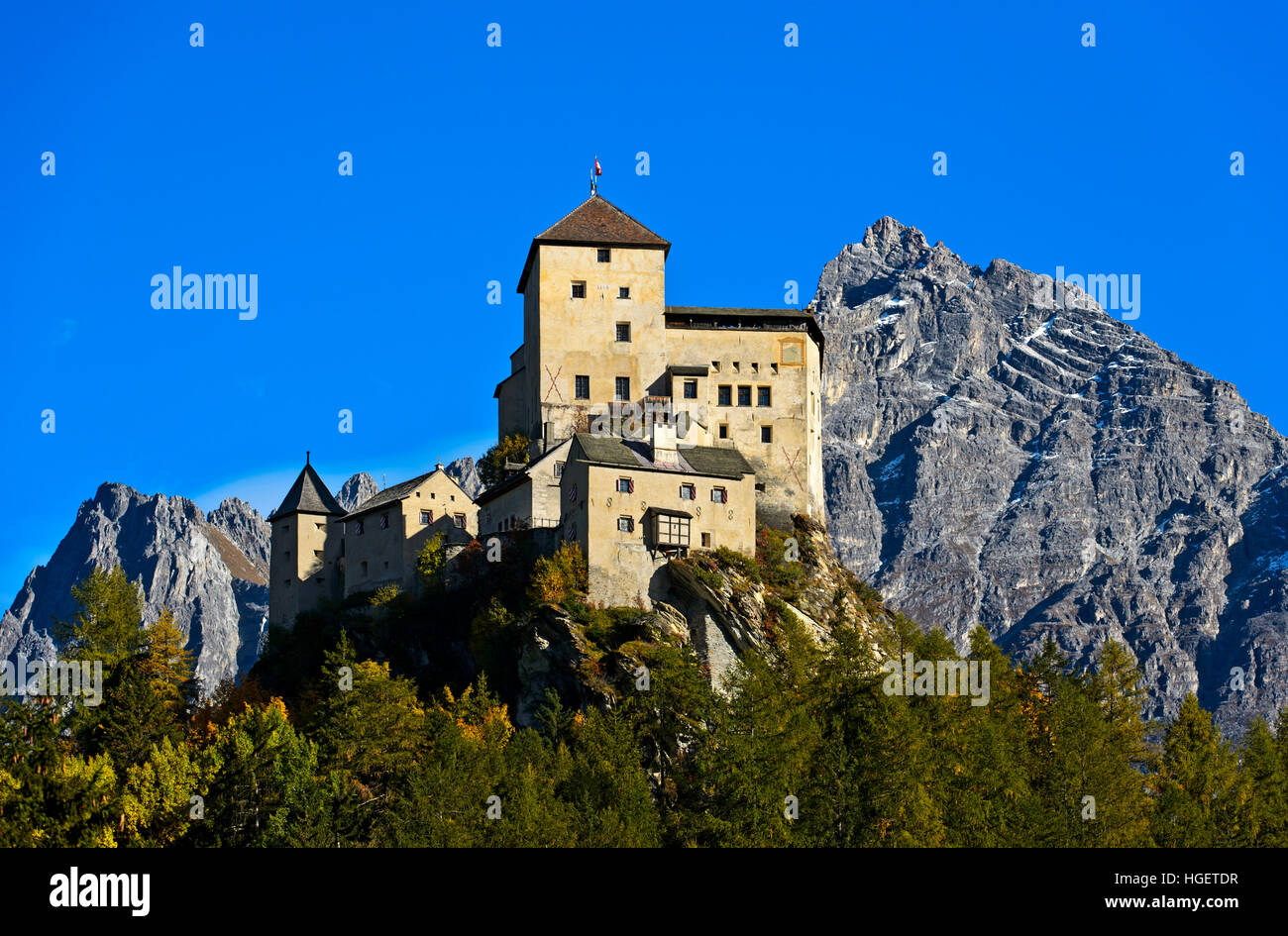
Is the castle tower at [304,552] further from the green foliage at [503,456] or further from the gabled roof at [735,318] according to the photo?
the gabled roof at [735,318]

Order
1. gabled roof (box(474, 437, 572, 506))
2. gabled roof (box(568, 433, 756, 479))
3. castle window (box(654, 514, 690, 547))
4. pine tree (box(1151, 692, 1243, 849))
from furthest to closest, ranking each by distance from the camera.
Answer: gabled roof (box(474, 437, 572, 506)) → gabled roof (box(568, 433, 756, 479)) → castle window (box(654, 514, 690, 547)) → pine tree (box(1151, 692, 1243, 849))

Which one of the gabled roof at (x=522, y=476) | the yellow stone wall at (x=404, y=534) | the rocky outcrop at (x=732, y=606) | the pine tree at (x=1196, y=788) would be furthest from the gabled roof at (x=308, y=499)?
the pine tree at (x=1196, y=788)

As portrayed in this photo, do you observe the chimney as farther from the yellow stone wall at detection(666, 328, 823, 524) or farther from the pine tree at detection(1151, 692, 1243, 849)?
the pine tree at detection(1151, 692, 1243, 849)

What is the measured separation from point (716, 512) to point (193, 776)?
114 feet

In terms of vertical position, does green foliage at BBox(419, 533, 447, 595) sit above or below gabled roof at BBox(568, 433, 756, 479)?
below

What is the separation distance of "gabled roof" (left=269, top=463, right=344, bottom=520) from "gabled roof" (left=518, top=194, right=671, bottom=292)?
1814 centimetres

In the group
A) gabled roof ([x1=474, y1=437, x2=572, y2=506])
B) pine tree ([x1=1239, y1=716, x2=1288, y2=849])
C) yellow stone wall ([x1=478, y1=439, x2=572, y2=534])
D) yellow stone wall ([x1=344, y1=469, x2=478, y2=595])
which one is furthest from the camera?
yellow stone wall ([x1=344, y1=469, x2=478, y2=595])

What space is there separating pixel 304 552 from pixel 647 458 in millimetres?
25122

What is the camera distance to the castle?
98.4m

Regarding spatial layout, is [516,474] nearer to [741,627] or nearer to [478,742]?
[741,627]

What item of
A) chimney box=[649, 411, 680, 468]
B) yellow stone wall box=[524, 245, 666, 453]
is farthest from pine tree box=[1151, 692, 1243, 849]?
yellow stone wall box=[524, 245, 666, 453]

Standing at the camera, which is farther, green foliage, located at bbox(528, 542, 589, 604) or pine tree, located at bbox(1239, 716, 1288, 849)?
green foliage, located at bbox(528, 542, 589, 604)

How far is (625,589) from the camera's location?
90750mm

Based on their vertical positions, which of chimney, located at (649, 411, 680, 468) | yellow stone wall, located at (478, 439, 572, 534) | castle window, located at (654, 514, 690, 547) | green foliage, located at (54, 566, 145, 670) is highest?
chimney, located at (649, 411, 680, 468)
